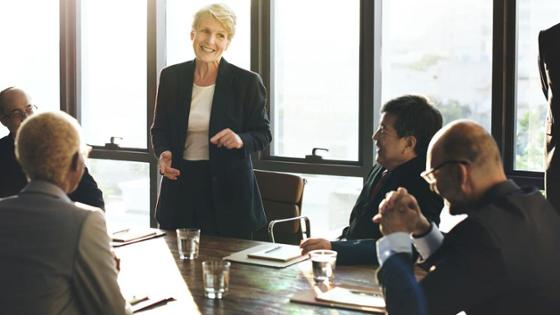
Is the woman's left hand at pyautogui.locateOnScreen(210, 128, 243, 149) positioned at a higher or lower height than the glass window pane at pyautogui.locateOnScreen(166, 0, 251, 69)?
lower

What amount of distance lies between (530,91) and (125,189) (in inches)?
120

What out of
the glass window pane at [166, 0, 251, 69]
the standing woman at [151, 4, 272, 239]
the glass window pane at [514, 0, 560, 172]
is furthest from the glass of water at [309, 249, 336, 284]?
the glass window pane at [166, 0, 251, 69]

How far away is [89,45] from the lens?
18.7 ft

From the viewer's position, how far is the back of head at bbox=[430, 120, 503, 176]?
5.71ft

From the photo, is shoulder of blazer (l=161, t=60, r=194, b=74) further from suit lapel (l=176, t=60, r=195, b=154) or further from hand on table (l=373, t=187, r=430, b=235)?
hand on table (l=373, t=187, r=430, b=235)

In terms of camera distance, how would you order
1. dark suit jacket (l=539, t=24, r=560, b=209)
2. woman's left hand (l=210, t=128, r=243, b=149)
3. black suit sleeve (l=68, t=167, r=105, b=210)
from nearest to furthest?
dark suit jacket (l=539, t=24, r=560, b=209) < black suit sleeve (l=68, t=167, r=105, b=210) < woman's left hand (l=210, t=128, r=243, b=149)

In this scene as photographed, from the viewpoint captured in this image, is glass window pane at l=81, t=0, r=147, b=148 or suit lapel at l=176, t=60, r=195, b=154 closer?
suit lapel at l=176, t=60, r=195, b=154

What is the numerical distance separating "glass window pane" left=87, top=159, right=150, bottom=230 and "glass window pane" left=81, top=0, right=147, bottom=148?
171mm

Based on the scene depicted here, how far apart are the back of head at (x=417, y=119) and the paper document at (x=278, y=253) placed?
56 cm

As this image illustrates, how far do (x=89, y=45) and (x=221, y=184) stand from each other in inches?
109

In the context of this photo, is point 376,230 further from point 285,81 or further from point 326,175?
point 285,81

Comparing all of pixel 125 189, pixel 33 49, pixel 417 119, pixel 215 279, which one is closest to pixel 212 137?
pixel 417 119

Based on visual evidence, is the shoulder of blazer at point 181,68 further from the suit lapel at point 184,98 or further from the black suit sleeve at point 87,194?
the black suit sleeve at point 87,194

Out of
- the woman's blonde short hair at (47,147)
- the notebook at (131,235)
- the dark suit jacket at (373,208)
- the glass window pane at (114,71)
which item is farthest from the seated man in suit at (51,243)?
the glass window pane at (114,71)
